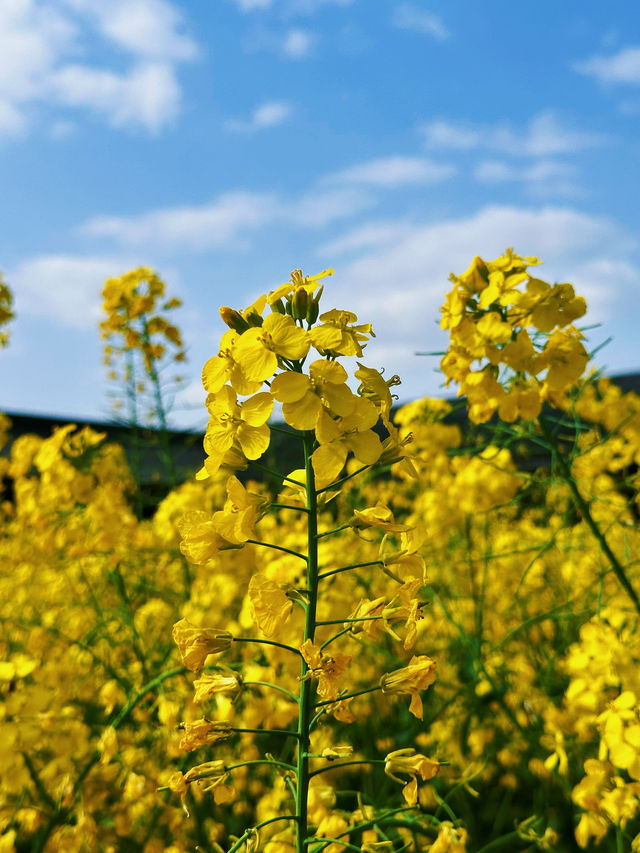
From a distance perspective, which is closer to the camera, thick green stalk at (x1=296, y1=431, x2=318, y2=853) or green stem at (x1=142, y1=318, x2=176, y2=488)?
thick green stalk at (x1=296, y1=431, x2=318, y2=853)

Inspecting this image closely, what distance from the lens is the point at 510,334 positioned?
1.87 m

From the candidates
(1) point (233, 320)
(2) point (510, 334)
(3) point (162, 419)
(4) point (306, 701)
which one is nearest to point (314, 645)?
(4) point (306, 701)

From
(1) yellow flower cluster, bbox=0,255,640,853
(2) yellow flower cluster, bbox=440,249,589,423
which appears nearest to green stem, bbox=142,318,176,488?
(1) yellow flower cluster, bbox=0,255,640,853

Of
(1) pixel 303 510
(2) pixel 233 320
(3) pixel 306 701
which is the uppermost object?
(2) pixel 233 320

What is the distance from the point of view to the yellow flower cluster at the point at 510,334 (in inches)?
74.4

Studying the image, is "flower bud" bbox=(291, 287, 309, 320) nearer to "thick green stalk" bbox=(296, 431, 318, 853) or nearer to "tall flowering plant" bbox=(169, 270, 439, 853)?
"tall flowering plant" bbox=(169, 270, 439, 853)

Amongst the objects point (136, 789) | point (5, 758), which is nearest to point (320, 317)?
point (5, 758)

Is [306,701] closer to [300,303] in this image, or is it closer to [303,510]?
[303,510]

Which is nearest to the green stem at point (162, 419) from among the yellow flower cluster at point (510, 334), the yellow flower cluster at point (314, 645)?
the yellow flower cluster at point (314, 645)

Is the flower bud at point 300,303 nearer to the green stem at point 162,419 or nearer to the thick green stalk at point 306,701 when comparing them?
the thick green stalk at point 306,701

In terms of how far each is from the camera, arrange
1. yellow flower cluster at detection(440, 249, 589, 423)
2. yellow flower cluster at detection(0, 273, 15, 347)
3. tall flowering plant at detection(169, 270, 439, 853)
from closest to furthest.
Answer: tall flowering plant at detection(169, 270, 439, 853), yellow flower cluster at detection(440, 249, 589, 423), yellow flower cluster at detection(0, 273, 15, 347)

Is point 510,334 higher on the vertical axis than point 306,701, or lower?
higher

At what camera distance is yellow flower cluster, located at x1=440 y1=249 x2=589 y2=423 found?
1.89 metres

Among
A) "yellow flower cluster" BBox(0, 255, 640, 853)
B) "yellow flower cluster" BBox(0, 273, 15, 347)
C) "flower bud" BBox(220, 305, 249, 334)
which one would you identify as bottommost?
"yellow flower cluster" BBox(0, 255, 640, 853)
